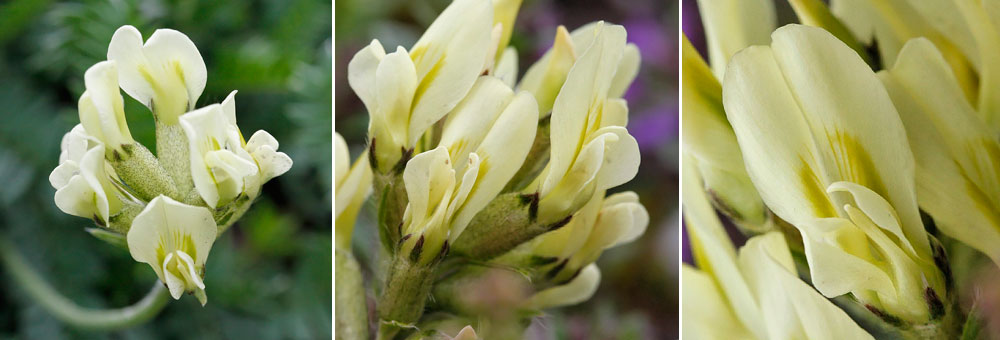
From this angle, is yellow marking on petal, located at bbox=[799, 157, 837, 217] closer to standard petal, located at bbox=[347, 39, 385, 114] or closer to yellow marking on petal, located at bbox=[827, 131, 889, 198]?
yellow marking on petal, located at bbox=[827, 131, 889, 198]

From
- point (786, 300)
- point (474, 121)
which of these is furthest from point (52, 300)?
point (786, 300)

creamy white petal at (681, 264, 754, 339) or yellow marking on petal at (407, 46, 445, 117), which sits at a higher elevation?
yellow marking on petal at (407, 46, 445, 117)

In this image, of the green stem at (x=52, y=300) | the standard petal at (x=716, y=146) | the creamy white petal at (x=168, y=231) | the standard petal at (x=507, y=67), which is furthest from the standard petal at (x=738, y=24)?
the green stem at (x=52, y=300)

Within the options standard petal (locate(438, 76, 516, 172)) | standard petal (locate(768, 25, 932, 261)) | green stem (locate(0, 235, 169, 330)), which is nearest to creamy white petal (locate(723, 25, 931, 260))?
standard petal (locate(768, 25, 932, 261))

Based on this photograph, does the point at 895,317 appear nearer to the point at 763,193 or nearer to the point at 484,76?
the point at 763,193

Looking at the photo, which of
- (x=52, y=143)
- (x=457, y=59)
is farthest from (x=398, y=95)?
(x=52, y=143)

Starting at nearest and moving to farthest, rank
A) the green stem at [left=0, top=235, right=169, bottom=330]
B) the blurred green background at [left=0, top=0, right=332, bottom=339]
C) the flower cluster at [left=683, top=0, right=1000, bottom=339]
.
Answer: the flower cluster at [left=683, top=0, right=1000, bottom=339] < the green stem at [left=0, top=235, right=169, bottom=330] < the blurred green background at [left=0, top=0, right=332, bottom=339]

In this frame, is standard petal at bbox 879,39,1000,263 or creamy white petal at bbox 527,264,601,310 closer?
standard petal at bbox 879,39,1000,263
